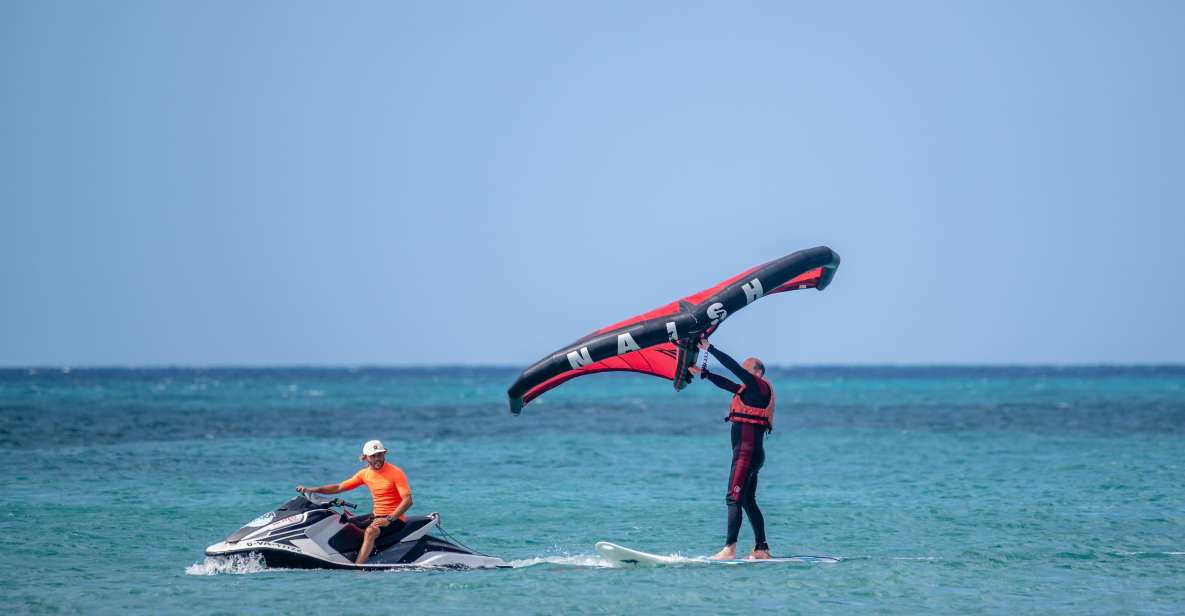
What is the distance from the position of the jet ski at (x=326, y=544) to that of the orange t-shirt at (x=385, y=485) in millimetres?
406

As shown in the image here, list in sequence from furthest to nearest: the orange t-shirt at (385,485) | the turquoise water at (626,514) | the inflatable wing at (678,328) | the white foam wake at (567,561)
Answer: the white foam wake at (567,561)
the orange t-shirt at (385,485)
the inflatable wing at (678,328)
the turquoise water at (626,514)

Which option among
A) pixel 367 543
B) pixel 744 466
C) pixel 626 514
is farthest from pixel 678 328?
pixel 626 514

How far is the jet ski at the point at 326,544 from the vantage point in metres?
14.8

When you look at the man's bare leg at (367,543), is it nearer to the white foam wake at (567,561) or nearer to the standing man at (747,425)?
the white foam wake at (567,561)

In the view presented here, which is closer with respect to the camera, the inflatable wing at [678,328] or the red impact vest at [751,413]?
the inflatable wing at [678,328]

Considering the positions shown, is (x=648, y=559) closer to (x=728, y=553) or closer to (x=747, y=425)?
(x=728, y=553)

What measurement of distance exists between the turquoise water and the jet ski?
22 centimetres

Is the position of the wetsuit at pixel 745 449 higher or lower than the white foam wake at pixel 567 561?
higher

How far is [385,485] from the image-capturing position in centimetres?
1484

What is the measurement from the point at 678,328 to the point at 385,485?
12.0 ft

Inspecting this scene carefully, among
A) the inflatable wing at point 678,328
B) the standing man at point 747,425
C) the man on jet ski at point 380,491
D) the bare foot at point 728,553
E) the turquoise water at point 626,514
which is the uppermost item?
the inflatable wing at point 678,328

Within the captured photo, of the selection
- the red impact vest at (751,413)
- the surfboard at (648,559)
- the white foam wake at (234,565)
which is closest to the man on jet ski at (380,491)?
the white foam wake at (234,565)

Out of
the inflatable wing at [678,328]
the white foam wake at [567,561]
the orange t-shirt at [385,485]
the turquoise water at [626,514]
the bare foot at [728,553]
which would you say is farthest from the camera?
the white foam wake at [567,561]

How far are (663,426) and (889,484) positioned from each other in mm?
24892
